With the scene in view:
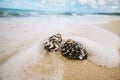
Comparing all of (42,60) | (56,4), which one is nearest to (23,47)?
(42,60)

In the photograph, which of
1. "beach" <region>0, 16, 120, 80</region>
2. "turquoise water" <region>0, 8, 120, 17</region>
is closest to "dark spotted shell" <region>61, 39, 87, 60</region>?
"beach" <region>0, 16, 120, 80</region>

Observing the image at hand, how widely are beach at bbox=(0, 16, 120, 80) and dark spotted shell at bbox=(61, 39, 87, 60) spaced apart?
4cm

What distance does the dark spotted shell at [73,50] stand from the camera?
1.07 metres

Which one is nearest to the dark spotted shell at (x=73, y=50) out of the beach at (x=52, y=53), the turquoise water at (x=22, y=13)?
the beach at (x=52, y=53)

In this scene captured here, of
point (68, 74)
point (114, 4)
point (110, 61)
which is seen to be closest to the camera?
point (68, 74)

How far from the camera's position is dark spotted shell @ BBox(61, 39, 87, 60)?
1074mm

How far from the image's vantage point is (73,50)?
3.52 ft

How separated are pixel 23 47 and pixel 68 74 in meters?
0.41

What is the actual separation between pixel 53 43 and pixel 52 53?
0.27ft

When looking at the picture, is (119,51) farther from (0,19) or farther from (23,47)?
(0,19)

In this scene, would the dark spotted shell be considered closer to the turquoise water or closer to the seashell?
the seashell

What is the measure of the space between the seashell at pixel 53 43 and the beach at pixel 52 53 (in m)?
0.04

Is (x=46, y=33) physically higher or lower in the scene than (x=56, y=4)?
lower

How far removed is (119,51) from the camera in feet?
4.04
